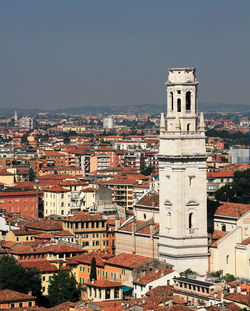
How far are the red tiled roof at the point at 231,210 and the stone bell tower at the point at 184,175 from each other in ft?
6.34

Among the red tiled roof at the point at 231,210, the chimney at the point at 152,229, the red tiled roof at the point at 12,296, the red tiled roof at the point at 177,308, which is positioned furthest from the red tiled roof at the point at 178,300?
the chimney at the point at 152,229

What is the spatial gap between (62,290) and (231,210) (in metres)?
10.6

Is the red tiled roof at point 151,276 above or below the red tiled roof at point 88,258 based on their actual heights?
above

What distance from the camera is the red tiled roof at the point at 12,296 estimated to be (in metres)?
51.3

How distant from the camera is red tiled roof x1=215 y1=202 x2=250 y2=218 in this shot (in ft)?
197

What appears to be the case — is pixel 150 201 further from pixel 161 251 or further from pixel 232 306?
pixel 232 306

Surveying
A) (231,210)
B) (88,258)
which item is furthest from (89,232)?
(231,210)

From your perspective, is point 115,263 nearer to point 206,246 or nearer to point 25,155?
point 206,246

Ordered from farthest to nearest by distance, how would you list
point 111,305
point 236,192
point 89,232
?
point 236,192 → point 89,232 → point 111,305

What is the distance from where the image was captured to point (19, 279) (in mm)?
55688

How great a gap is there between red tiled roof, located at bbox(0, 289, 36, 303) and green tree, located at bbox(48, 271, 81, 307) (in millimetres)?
2704

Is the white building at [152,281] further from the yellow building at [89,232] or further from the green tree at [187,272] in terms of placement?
the yellow building at [89,232]

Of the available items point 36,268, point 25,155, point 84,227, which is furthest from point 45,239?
point 25,155

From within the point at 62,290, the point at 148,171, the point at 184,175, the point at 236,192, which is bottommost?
the point at 148,171
